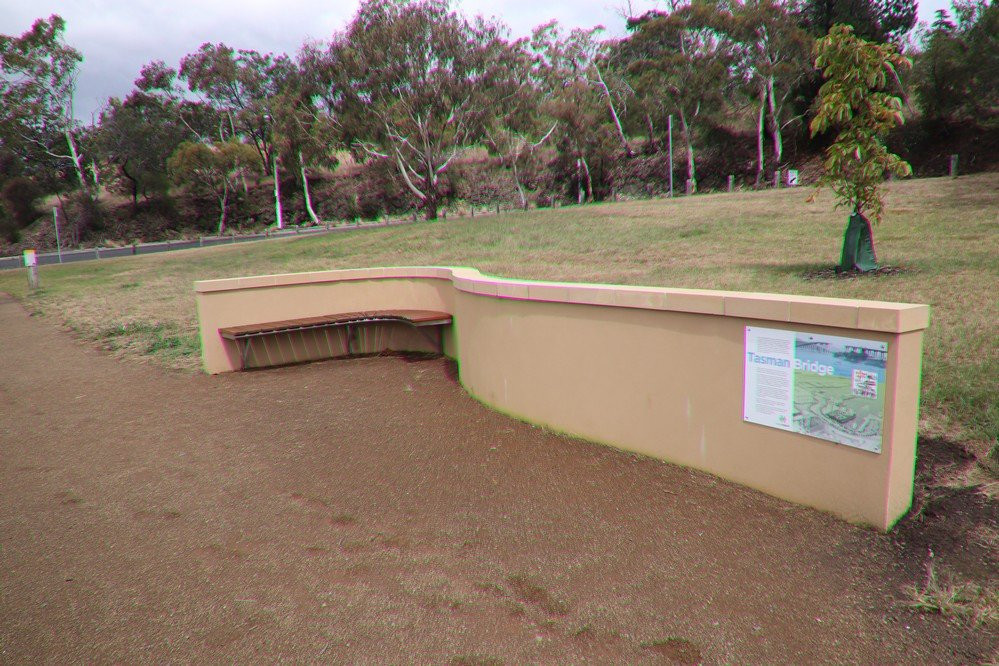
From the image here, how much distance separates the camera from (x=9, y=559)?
12.9 ft

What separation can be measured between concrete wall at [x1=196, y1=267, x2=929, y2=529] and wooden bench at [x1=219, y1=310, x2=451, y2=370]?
122 cm

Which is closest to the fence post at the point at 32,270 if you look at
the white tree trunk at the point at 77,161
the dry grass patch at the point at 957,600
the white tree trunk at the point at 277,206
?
the dry grass patch at the point at 957,600

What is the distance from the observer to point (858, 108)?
1085cm

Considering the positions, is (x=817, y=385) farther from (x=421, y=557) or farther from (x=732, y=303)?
(x=421, y=557)

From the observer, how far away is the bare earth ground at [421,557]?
3.06m

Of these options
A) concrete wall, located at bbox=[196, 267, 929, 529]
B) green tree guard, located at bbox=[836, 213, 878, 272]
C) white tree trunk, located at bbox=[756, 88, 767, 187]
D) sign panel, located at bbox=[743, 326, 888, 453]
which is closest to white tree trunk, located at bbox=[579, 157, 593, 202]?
white tree trunk, located at bbox=[756, 88, 767, 187]

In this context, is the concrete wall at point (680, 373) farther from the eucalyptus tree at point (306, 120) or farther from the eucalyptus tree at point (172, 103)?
the eucalyptus tree at point (172, 103)

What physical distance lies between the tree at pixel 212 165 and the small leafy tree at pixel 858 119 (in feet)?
146

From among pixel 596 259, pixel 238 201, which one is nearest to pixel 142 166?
pixel 238 201

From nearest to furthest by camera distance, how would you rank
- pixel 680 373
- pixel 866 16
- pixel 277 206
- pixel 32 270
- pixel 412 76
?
1. pixel 680 373
2. pixel 32 270
3. pixel 412 76
4. pixel 866 16
5. pixel 277 206

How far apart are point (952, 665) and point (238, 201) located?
58.7 meters

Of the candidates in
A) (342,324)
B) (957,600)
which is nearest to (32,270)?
(342,324)

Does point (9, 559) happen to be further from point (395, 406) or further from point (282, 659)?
point (395, 406)

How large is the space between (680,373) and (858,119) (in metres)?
8.36
